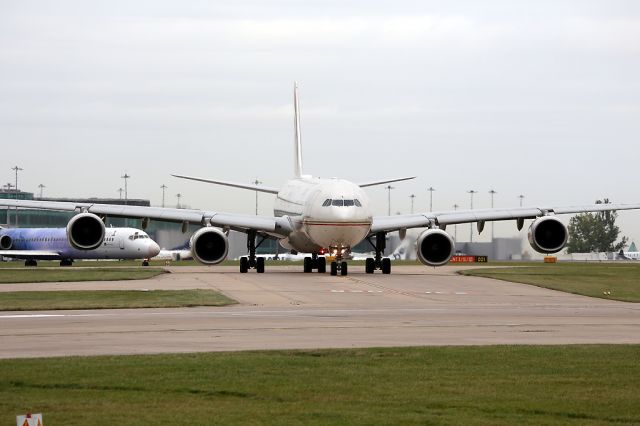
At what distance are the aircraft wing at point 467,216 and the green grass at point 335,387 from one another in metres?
34.4

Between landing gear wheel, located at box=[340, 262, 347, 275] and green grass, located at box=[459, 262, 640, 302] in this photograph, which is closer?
green grass, located at box=[459, 262, 640, 302]

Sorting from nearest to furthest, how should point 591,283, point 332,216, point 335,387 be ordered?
point 335,387 < point 591,283 < point 332,216

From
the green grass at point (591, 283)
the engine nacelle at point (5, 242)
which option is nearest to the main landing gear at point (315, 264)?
the green grass at point (591, 283)

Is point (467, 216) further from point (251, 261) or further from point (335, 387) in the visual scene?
point (335, 387)

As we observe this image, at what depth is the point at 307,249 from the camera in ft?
179

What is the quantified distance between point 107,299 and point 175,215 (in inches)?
777

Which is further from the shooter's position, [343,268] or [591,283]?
[343,268]

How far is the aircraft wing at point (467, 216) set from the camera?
177 feet

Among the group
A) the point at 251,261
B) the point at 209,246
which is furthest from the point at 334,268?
the point at 251,261

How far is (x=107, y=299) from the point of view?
33812 mm

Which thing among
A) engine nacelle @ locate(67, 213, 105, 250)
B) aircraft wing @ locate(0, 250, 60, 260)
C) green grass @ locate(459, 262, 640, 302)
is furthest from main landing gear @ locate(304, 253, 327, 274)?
aircraft wing @ locate(0, 250, 60, 260)

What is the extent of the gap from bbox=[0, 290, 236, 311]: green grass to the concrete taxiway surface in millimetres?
1125

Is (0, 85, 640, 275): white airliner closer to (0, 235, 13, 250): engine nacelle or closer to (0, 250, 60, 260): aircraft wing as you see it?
(0, 250, 60, 260): aircraft wing

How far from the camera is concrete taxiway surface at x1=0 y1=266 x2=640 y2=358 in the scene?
21188mm
